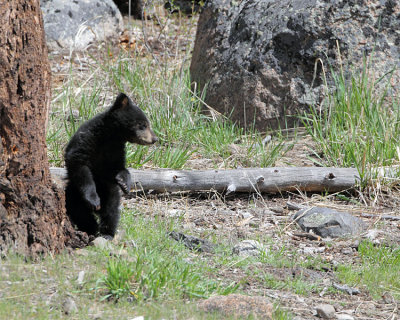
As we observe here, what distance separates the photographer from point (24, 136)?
11.2ft

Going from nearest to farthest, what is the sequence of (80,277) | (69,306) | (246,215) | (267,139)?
(69,306), (80,277), (246,215), (267,139)

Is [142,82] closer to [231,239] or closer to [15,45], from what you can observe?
[231,239]

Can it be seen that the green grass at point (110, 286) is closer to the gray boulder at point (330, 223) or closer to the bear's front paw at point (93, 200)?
→ the bear's front paw at point (93, 200)

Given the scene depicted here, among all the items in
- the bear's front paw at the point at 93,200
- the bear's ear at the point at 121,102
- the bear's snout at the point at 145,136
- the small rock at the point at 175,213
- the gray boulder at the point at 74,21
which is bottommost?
the small rock at the point at 175,213

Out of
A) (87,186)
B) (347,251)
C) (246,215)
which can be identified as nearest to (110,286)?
(87,186)

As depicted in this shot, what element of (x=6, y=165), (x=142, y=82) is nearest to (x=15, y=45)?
(x=6, y=165)

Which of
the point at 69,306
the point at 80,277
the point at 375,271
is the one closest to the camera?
the point at 69,306

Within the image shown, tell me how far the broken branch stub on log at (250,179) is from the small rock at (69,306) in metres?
2.45

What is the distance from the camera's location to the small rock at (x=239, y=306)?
9.76 feet

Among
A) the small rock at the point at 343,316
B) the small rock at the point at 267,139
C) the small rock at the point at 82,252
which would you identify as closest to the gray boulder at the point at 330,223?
the small rock at the point at 343,316

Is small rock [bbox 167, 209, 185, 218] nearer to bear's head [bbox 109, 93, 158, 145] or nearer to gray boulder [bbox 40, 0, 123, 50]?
bear's head [bbox 109, 93, 158, 145]

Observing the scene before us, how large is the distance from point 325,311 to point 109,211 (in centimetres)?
188

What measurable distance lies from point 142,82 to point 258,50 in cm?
167

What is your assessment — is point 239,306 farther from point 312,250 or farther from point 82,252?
point 312,250
